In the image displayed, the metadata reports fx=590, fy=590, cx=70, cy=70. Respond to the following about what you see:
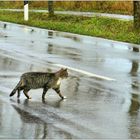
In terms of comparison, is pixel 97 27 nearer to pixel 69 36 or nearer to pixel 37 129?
pixel 69 36

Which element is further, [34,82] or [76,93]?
[76,93]

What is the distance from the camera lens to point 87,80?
1180 cm

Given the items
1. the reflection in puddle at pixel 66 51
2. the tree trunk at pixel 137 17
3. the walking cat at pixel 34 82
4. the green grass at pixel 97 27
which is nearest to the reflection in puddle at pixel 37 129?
the walking cat at pixel 34 82

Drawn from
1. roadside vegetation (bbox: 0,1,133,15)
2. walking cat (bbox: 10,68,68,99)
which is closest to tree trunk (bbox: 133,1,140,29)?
roadside vegetation (bbox: 0,1,133,15)

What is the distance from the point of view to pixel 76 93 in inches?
409

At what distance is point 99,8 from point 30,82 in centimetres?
3061

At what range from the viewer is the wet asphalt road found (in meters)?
7.76

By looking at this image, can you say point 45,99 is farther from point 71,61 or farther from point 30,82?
point 71,61

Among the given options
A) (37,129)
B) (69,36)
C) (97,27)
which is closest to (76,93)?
(37,129)

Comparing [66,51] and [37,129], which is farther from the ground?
[66,51]

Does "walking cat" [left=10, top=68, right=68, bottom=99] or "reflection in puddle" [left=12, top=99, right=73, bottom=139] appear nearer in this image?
"reflection in puddle" [left=12, top=99, right=73, bottom=139]

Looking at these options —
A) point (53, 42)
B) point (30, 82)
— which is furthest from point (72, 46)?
point (30, 82)

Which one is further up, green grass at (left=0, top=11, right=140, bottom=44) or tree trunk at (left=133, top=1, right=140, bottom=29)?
tree trunk at (left=133, top=1, right=140, bottom=29)

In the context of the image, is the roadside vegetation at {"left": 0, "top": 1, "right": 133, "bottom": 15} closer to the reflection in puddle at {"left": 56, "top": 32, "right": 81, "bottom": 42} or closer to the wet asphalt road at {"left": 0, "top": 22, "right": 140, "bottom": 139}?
the reflection in puddle at {"left": 56, "top": 32, "right": 81, "bottom": 42}
